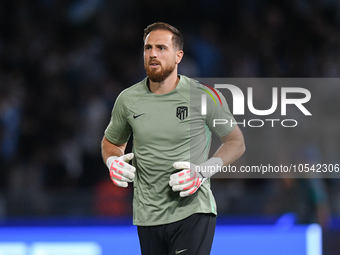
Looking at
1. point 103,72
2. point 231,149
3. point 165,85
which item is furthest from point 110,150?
point 103,72

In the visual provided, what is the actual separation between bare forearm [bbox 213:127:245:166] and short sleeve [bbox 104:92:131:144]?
2.05 ft

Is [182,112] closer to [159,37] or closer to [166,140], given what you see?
[166,140]

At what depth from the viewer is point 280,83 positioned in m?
7.20

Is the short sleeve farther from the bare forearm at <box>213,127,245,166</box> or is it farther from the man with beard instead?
the bare forearm at <box>213,127,245,166</box>

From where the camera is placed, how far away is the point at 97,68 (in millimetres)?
8922

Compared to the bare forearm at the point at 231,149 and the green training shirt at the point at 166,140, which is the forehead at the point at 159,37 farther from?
the bare forearm at the point at 231,149

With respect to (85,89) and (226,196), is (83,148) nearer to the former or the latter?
(85,89)

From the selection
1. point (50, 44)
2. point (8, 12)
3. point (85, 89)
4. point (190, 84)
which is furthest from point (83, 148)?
point (190, 84)

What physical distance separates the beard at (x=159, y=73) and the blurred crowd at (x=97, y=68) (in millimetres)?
2849

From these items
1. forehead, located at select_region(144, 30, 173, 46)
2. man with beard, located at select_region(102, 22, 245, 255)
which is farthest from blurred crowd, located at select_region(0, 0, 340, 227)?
forehead, located at select_region(144, 30, 173, 46)

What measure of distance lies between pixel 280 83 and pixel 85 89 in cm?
269

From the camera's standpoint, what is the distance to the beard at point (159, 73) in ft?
13.3

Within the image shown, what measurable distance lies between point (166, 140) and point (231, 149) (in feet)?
1.43

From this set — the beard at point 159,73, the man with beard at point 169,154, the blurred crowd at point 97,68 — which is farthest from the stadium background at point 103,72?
the beard at point 159,73
